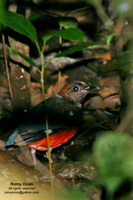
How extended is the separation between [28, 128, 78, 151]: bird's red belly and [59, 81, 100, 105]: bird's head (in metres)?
0.97

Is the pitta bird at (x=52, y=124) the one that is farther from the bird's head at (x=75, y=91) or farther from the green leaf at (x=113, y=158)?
the green leaf at (x=113, y=158)

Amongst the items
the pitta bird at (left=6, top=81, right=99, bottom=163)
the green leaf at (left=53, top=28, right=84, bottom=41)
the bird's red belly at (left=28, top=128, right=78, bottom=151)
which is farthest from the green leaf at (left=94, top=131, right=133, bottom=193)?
the bird's red belly at (left=28, top=128, right=78, bottom=151)

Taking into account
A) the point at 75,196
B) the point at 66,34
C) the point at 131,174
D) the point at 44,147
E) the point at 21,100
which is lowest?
the point at 44,147

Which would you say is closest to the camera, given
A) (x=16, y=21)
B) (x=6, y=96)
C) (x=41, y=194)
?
(x=16, y=21)

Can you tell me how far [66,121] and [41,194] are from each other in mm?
1974

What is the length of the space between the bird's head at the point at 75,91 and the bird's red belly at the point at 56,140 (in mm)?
966

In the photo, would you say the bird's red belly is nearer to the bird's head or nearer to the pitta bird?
the pitta bird

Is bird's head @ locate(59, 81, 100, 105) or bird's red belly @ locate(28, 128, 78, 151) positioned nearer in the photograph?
bird's red belly @ locate(28, 128, 78, 151)

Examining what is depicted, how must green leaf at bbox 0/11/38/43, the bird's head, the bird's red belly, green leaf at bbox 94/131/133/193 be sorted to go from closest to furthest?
green leaf at bbox 94/131/133/193 → green leaf at bbox 0/11/38/43 → the bird's red belly → the bird's head

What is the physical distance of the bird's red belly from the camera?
18.2 ft

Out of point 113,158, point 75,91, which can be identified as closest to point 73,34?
point 113,158

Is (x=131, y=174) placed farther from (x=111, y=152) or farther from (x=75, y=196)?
(x=75, y=196)

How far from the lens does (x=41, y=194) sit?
13.2ft

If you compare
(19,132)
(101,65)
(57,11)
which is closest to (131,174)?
(19,132)
